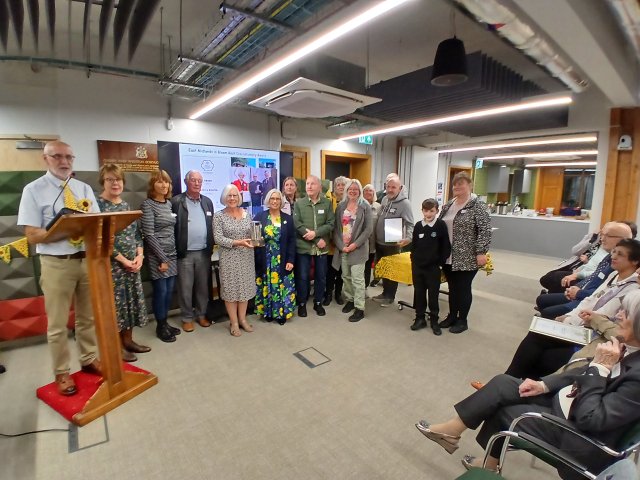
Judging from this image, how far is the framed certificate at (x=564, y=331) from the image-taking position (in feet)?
6.08

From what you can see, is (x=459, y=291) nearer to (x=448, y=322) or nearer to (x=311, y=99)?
(x=448, y=322)

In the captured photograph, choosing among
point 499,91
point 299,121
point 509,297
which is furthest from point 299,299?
point 299,121

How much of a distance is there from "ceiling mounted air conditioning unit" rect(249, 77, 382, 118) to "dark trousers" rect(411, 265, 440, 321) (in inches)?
79.8

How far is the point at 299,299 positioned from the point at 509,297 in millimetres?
3151

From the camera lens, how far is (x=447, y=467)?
1780 millimetres

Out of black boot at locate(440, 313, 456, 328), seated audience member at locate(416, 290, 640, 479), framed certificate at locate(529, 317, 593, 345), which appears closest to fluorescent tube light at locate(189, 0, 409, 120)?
seated audience member at locate(416, 290, 640, 479)

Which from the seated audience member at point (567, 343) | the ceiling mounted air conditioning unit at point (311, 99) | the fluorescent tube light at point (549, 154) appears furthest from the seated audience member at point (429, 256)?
the fluorescent tube light at point (549, 154)

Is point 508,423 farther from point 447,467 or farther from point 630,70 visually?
point 630,70

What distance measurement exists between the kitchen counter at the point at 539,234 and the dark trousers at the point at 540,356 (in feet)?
20.5

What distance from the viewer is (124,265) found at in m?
2.65

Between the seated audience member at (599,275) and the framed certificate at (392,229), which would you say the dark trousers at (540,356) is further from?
the framed certificate at (392,229)

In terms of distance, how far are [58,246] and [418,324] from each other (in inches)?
128

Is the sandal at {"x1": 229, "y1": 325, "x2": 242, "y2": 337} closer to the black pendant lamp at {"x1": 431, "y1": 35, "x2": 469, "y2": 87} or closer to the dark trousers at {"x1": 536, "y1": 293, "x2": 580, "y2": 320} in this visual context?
the dark trousers at {"x1": 536, "y1": 293, "x2": 580, "y2": 320}

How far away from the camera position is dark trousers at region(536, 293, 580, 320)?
274 cm
